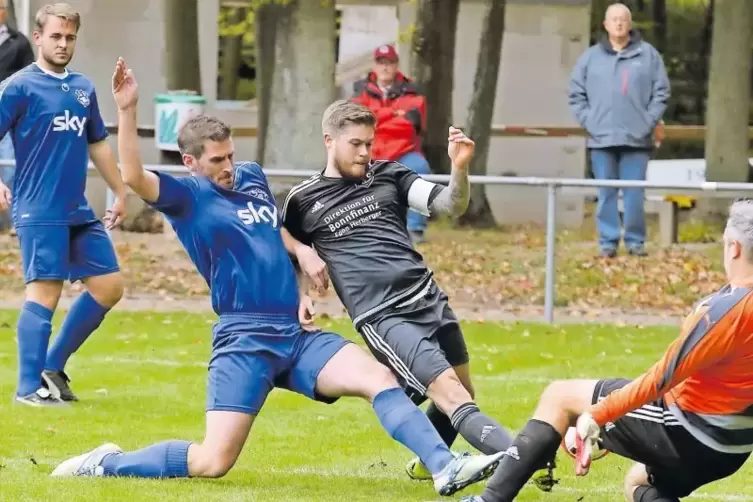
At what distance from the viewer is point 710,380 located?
6.14 metres

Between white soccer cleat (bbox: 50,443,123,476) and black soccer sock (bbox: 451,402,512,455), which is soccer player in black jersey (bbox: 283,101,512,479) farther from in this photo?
white soccer cleat (bbox: 50,443,123,476)

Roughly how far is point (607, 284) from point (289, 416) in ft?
17.8

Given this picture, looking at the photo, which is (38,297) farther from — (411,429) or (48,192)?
(411,429)

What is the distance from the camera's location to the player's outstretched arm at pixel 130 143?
23.4ft

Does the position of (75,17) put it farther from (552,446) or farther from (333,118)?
(552,446)

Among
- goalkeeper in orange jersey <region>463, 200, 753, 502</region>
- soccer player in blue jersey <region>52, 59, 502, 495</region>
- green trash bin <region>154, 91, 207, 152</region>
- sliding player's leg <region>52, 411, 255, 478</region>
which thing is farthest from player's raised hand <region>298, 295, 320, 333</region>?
green trash bin <region>154, 91, 207, 152</region>

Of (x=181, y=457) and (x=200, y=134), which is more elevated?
(x=200, y=134)

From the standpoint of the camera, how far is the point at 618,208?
1427 centimetres

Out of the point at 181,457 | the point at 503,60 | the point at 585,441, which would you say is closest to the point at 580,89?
the point at 181,457

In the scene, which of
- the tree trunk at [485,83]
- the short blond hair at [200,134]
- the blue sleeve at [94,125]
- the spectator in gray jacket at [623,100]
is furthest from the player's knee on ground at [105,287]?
the tree trunk at [485,83]

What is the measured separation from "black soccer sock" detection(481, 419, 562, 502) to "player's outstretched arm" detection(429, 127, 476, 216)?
1390 millimetres

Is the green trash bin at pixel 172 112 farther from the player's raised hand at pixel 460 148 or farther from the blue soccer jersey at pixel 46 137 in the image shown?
the player's raised hand at pixel 460 148

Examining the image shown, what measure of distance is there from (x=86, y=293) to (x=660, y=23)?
24795 mm

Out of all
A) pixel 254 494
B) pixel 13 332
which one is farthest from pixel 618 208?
pixel 254 494
